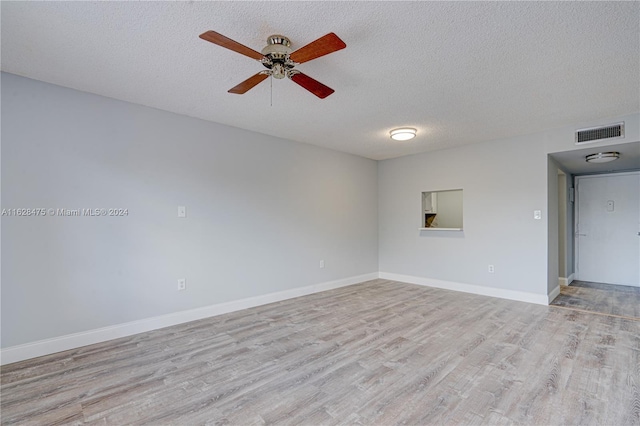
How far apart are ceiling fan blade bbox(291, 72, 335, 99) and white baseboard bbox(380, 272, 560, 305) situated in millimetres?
4081

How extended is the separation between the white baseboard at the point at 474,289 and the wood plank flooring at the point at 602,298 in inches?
9.5

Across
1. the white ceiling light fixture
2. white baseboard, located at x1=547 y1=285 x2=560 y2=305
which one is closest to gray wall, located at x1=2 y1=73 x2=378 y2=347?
the white ceiling light fixture

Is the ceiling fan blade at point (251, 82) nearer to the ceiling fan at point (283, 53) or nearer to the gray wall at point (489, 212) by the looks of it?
the ceiling fan at point (283, 53)

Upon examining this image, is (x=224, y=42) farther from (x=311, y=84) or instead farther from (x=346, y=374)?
(x=346, y=374)

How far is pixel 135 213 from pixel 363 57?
2.75 metres

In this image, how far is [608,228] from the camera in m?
5.50

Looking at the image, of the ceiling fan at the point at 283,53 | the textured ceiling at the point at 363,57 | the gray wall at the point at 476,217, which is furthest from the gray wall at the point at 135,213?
the gray wall at the point at 476,217

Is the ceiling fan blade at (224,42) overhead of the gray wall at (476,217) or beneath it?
overhead

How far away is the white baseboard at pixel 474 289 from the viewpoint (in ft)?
14.0

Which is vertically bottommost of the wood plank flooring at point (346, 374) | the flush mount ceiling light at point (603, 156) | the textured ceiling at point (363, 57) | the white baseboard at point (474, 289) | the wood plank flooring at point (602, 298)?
the wood plank flooring at point (346, 374)

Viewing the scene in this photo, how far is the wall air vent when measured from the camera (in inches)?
142

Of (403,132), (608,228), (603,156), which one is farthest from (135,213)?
(608,228)

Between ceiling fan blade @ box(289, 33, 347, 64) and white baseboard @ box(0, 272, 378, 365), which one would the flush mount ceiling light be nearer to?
ceiling fan blade @ box(289, 33, 347, 64)

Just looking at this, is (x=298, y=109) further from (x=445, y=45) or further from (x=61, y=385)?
(x=61, y=385)
